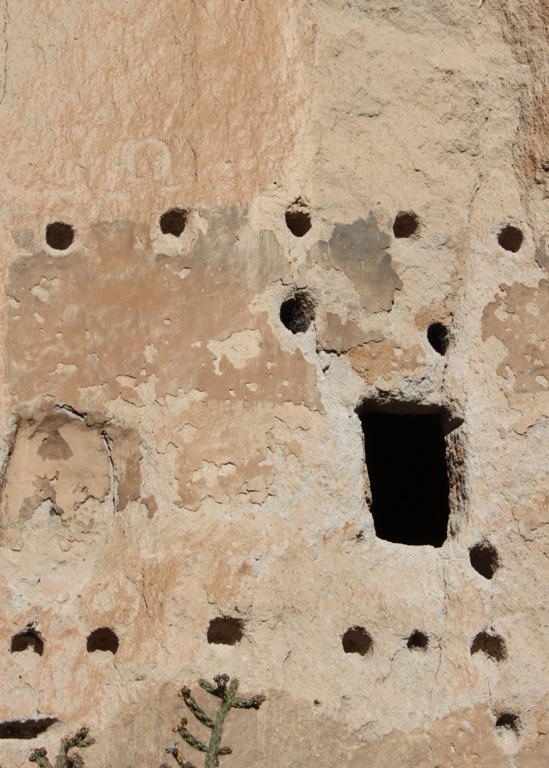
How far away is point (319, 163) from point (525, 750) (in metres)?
2.09

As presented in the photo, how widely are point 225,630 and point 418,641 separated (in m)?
0.64

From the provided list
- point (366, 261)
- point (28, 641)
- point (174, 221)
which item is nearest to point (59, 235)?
point (174, 221)

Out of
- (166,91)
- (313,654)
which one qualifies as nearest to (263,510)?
(313,654)

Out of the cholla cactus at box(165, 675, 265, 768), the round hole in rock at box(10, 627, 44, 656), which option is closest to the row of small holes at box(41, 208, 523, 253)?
the round hole in rock at box(10, 627, 44, 656)

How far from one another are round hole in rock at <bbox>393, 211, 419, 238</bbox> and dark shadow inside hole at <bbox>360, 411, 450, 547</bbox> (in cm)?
101

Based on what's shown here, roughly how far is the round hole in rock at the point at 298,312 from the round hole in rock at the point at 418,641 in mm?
1076

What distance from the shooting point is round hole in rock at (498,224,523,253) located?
4.45 meters

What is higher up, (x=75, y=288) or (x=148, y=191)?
(x=148, y=191)

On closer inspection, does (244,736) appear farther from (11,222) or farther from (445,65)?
(445,65)

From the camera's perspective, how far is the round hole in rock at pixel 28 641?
3779 millimetres

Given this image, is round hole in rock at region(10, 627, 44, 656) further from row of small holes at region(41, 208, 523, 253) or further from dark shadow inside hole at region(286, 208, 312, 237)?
dark shadow inside hole at region(286, 208, 312, 237)

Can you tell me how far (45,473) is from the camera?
3961mm

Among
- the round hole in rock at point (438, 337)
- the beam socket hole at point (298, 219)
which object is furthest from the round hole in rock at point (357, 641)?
the beam socket hole at point (298, 219)

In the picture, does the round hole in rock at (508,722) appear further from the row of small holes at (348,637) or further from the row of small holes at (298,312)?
the row of small holes at (298,312)
